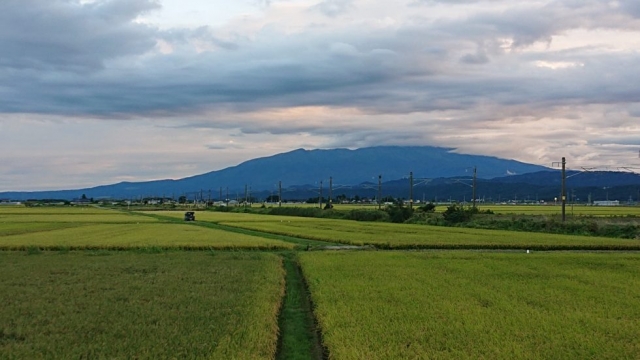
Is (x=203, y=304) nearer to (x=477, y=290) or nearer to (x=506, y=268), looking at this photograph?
(x=477, y=290)

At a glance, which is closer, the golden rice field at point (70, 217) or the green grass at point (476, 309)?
the green grass at point (476, 309)

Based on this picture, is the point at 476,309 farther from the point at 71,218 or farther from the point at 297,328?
the point at 71,218

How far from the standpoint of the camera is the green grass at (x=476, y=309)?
1005cm

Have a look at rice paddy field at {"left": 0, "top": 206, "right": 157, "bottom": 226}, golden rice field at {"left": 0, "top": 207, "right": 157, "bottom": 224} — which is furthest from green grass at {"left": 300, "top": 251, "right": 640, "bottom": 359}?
golden rice field at {"left": 0, "top": 207, "right": 157, "bottom": 224}

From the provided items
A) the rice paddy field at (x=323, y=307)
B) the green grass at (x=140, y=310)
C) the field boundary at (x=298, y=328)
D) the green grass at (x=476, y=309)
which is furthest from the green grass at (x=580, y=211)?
the field boundary at (x=298, y=328)

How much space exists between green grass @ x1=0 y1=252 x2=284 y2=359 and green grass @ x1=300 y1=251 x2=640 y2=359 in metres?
1.49

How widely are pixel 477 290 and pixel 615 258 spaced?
1259cm

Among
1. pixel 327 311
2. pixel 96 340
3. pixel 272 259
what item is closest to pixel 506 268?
pixel 272 259

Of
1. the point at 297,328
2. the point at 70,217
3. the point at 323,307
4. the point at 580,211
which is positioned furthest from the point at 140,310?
the point at 580,211

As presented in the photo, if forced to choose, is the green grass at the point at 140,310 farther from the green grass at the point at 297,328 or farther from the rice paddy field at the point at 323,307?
the green grass at the point at 297,328

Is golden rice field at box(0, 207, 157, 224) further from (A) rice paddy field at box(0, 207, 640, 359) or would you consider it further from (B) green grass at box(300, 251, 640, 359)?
(B) green grass at box(300, 251, 640, 359)

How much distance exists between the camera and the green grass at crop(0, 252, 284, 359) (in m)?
10.0

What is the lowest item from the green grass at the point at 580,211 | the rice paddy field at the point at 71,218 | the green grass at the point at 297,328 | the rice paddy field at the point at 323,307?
the green grass at the point at 297,328

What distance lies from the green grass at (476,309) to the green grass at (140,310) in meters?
1.49
